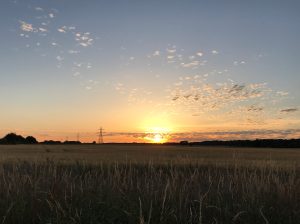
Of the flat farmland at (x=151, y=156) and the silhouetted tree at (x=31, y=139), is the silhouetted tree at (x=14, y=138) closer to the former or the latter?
the silhouetted tree at (x=31, y=139)

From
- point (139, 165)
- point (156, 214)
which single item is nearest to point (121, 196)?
point (156, 214)

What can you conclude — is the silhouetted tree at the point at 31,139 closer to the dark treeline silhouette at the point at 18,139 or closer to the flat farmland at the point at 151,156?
the dark treeline silhouette at the point at 18,139

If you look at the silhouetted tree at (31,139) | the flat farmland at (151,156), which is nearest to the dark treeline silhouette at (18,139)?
the silhouetted tree at (31,139)

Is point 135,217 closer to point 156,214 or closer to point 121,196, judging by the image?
point 156,214

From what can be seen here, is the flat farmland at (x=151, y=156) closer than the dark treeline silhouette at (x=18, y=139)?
Yes

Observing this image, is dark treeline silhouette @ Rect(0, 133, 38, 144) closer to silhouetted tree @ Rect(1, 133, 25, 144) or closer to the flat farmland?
silhouetted tree @ Rect(1, 133, 25, 144)

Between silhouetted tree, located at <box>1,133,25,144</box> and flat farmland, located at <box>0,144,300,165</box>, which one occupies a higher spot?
silhouetted tree, located at <box>1,133,25,144</box>

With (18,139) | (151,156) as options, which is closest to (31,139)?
(18,139)

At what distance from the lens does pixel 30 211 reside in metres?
6.33

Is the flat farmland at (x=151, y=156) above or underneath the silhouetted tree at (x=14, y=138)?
underneath

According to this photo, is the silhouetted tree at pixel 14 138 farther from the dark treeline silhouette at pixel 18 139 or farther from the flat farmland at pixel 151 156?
the flat farmland at pixel 151 156

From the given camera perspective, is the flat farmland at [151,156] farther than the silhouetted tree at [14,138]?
No

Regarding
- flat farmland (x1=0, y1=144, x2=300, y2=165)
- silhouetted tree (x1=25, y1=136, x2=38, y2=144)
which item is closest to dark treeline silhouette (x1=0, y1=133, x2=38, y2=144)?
silhouetted tree (x1=25, y1=136, x2=38, y2=144)

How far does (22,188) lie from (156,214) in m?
3.09
